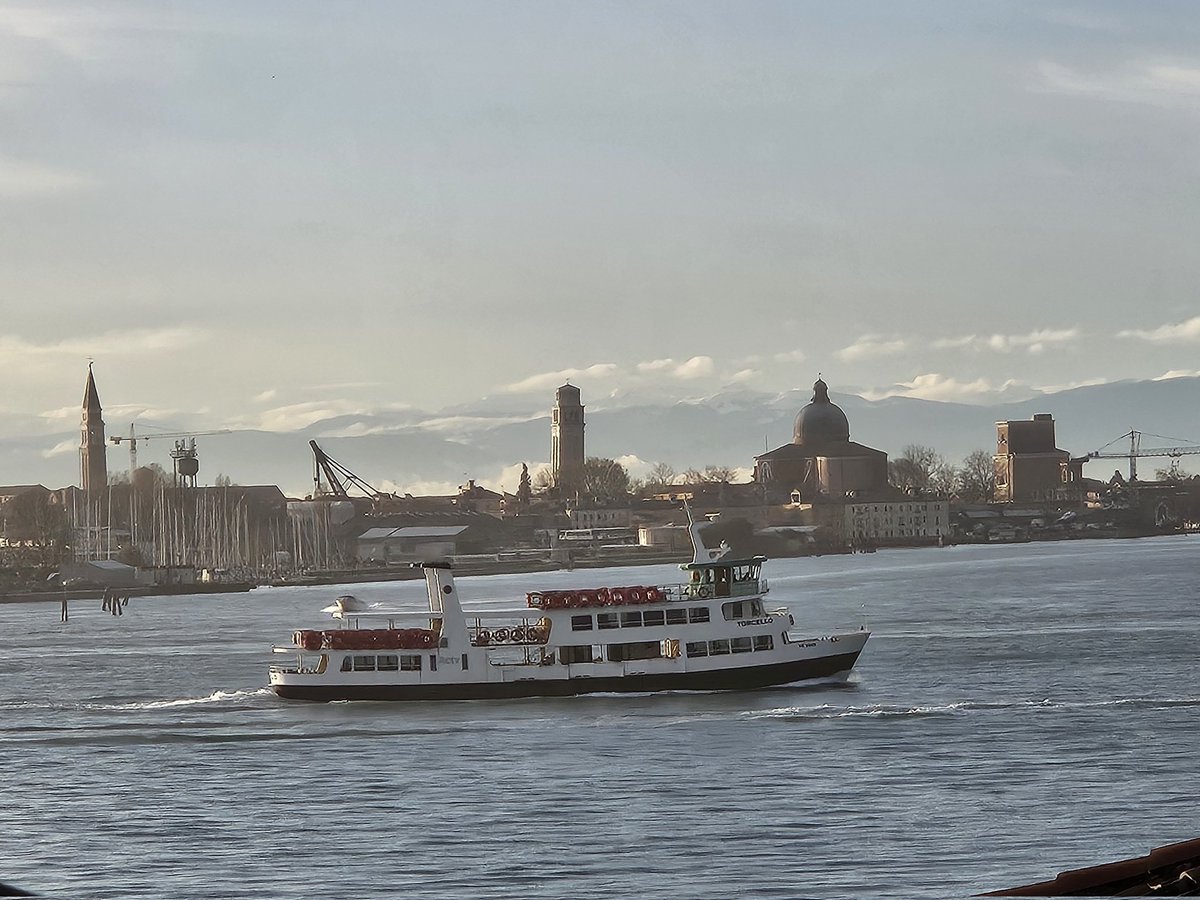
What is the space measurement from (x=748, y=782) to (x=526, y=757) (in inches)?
246

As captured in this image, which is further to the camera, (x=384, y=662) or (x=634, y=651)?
(x=384, y=662)

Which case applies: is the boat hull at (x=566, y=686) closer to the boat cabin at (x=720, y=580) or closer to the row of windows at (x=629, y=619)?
the row of windows at (x=629, y=619)

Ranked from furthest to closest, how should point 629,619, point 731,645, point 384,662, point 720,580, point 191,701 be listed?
point 191,701
point 384,662
point 731,645
point 720,580
point 629,619

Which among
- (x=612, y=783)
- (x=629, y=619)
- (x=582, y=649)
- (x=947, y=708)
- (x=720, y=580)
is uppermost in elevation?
(x=720, y=580)

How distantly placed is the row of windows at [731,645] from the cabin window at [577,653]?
9.25ft

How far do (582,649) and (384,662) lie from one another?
5606 mm

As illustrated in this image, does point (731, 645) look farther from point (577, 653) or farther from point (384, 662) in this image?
point (384, 662)

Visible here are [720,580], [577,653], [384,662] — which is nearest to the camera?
[577,653]

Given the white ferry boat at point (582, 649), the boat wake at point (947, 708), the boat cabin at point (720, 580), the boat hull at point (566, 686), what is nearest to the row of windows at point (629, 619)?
the white ferry boat at point (582, 649)

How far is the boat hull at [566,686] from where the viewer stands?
55031 millimetres

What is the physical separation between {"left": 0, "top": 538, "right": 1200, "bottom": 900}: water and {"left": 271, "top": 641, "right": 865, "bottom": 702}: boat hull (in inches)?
27.9

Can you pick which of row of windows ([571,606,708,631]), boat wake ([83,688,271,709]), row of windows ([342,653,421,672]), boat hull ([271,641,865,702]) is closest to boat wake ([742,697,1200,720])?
boat hull ([271,641,865,702])

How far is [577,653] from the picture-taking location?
55.5 meters

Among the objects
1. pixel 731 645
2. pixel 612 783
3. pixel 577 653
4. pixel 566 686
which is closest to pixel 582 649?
pixel 577 653
